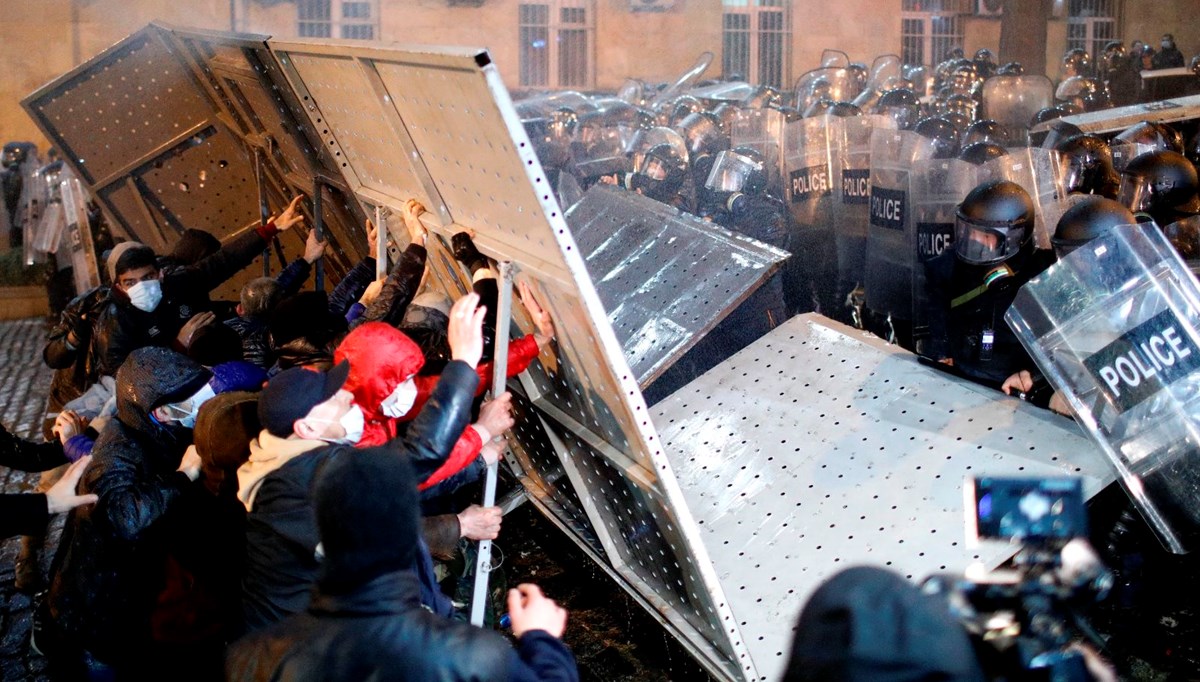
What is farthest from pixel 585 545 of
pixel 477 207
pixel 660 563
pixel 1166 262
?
pixel 1166 262

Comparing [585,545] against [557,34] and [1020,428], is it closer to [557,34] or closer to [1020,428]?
[1020,428]

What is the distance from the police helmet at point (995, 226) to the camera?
4.54 metres

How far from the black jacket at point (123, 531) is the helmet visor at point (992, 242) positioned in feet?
10.8

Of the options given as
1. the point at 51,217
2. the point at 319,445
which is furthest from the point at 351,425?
the point at 51,217

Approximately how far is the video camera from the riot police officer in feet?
5.62

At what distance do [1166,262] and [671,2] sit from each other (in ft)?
81.5

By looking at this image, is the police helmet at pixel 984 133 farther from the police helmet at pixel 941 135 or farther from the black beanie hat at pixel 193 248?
the black beanie hat at pixel 193 248

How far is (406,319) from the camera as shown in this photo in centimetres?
406

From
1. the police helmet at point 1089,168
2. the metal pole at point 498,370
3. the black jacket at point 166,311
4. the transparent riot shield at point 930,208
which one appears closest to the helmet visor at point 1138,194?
the police helmet at point 1089,168

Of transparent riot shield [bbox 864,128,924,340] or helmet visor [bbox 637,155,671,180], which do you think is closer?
transparent riot shield [bbox 864,128,924,340]

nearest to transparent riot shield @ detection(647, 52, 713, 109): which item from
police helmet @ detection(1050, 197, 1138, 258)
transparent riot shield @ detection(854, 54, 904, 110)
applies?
transparent riot shield @ detection(854, 54, 904, 110)

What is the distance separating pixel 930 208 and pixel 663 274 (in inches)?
86.0

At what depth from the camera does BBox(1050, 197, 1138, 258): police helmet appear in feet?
13.5

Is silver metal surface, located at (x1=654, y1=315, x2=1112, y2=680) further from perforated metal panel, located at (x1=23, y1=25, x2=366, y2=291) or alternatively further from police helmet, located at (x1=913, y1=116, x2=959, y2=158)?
police helmet, located at (x1=913, y1=116, x2=959, y2=158)
